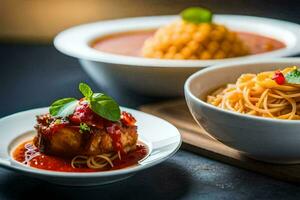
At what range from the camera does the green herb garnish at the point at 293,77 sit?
2100 millimetres

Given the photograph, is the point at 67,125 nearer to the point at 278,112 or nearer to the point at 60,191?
the point at 60,191

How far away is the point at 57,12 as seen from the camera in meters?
4.15

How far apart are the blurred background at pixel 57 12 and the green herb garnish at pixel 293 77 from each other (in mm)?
1927

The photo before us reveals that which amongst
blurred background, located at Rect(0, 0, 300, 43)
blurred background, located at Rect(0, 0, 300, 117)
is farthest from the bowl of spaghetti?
blurred background, located at Rect(0, 0, 300, 43)

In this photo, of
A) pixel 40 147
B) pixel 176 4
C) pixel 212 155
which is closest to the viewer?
pixel 40 147

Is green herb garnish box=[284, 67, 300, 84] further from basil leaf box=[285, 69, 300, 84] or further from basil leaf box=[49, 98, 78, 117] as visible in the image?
basil leaf box=[49, 98, 78, 117]

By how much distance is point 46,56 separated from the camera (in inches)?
139

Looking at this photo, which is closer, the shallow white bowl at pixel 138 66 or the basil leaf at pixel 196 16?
the shallow white bowl at pixel 138 66

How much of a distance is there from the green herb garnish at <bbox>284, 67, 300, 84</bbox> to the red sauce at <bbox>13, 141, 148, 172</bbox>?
468 mm

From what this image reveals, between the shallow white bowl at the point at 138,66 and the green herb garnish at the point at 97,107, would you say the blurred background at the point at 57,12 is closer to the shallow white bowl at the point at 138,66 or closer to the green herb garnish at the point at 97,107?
the shallow white bowl at the point at 138,66

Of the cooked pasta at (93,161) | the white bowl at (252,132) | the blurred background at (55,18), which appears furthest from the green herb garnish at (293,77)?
the blurred background at (55,18)

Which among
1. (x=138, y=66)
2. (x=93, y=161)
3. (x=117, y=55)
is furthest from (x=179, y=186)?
(x=117, y=55)

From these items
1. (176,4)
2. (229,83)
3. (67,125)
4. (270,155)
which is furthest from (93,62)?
(176,4)

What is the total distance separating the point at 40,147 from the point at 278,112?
2.33 ft
